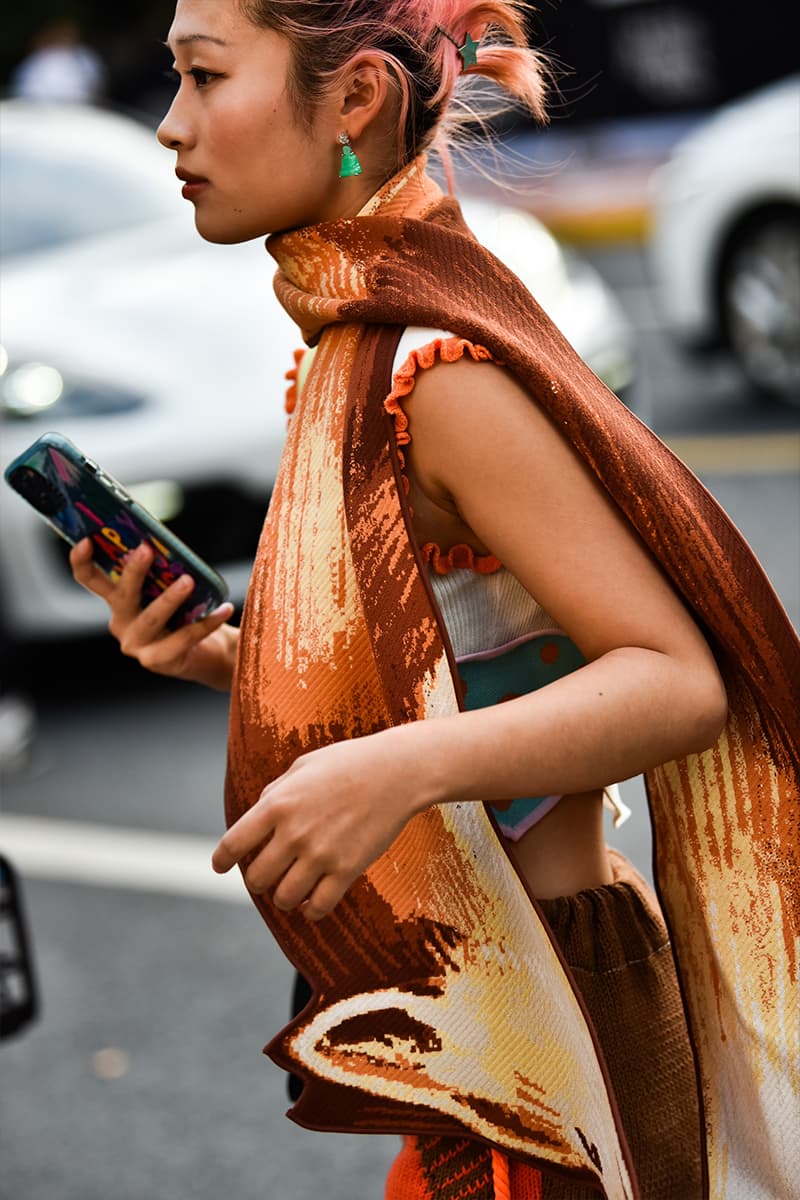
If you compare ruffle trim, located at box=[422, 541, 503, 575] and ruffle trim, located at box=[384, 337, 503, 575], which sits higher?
ruffle trim, located at box=[384, 337, 503, 575]

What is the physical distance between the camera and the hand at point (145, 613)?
1.77 meters

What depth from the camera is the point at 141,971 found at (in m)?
3.64

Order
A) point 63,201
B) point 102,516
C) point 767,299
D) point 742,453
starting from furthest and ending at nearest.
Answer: point 767,299
point 742,453
point 63,201
point 102,516

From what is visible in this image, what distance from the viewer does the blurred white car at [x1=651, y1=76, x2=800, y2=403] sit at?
733cm

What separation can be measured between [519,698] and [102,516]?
0.62 meters

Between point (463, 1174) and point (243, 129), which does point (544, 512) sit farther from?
point (463, 1174)

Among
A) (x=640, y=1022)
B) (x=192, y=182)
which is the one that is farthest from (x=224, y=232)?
(x=640, y=1022)

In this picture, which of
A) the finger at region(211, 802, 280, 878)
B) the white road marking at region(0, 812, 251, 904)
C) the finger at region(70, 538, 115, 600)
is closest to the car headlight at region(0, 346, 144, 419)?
the white road marking at region(0, 812, 251, 904)

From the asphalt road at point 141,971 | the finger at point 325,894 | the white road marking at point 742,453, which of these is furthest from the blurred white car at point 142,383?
the finger at point 325,894

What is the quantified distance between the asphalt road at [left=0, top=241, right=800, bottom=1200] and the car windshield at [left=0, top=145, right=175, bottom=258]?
138cm

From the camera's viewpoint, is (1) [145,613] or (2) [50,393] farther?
(2) [50,393]

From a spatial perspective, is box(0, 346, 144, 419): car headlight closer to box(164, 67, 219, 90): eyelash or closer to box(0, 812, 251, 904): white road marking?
box(0, 812, 251, 904): white road marking

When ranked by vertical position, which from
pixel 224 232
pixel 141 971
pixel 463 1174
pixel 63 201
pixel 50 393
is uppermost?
pixel 224 232

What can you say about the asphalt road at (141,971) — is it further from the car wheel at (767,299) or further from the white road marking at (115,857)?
the car wheel at (767,299)
